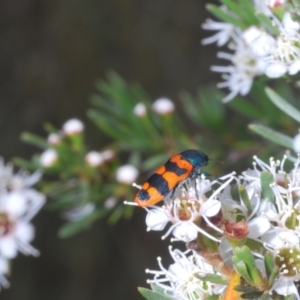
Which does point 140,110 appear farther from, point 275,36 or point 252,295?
point 252,295

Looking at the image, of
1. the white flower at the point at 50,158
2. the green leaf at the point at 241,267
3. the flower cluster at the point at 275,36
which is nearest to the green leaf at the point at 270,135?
the flower cluster at the point at 275,36

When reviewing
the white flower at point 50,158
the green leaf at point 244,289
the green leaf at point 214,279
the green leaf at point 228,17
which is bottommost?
the green leaf at point 244,289

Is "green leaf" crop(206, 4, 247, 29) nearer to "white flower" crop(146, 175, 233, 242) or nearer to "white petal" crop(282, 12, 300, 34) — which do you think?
"white petal" crop(282, 12, 300, 34)

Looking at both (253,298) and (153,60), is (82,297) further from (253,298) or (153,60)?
(253,298)

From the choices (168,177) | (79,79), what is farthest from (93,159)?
(79,79)

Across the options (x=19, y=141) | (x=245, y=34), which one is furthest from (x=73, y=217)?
(x=19, y=141)

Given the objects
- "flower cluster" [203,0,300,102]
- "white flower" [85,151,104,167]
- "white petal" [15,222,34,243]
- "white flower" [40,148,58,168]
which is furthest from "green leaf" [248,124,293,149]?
"white petal" [15,222,34,243]

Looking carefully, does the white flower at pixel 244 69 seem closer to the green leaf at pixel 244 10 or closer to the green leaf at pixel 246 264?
the green leaf at pixel 244 10
